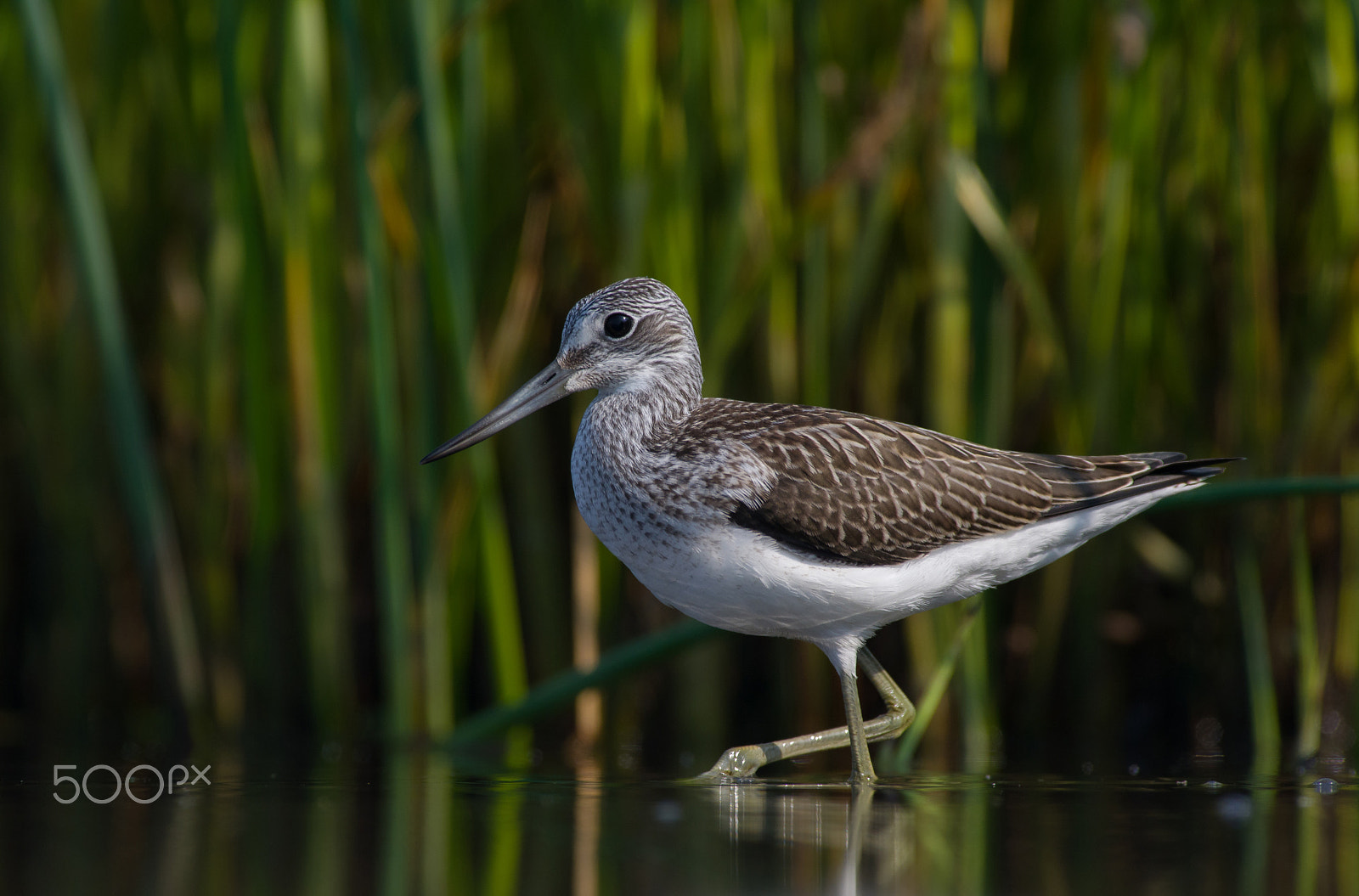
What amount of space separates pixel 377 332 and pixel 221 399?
99 centimetres

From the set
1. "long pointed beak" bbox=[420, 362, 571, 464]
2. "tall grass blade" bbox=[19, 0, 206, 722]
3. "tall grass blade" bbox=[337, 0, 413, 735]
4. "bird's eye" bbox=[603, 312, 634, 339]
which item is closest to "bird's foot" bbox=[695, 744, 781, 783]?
"long pointed beak" bbox=[420, 362, 571, 464]

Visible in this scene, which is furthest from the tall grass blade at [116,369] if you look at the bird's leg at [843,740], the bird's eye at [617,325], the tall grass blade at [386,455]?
the bird's leg at [843,740]

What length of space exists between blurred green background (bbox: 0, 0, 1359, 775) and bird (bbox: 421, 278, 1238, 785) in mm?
792

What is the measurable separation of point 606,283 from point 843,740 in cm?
205

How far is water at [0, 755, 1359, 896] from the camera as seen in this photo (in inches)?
109

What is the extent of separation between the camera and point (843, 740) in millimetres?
4438

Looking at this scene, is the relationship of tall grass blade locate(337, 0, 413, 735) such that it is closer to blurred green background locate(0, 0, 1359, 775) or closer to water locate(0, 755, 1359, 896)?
blurred green background locate(0, 0, 1359, 775)

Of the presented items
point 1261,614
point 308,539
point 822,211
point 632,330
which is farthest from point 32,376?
point 1261,614

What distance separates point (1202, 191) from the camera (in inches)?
221

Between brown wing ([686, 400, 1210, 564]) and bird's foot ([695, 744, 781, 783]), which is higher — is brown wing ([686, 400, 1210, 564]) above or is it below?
above

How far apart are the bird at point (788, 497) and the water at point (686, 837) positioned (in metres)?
0.55

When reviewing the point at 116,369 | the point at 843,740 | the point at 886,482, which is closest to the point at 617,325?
the point at 886,482

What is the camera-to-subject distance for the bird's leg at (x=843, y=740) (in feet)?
13.7

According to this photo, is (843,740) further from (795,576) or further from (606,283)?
(606,283)
